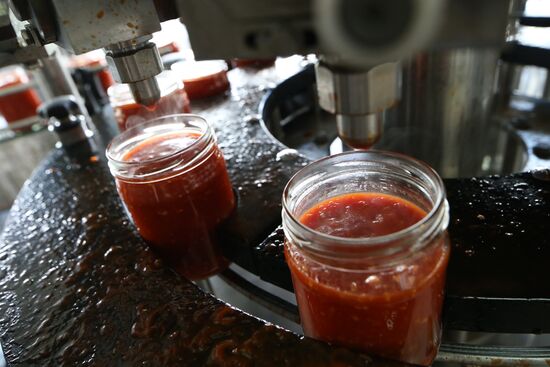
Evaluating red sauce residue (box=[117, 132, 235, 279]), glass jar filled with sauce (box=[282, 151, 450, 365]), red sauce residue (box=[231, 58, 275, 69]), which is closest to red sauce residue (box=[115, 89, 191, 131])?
red sauce residue (box=[117, 132, 235, 279])

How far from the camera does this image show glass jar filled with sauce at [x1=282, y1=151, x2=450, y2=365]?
56cm

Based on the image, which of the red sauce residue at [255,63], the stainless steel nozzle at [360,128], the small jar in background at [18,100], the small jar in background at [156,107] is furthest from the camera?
the small jar in background at [18,100]

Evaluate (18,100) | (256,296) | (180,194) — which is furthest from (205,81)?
(18,100)

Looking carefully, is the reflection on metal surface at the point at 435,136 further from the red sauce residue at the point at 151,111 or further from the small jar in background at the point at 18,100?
the small jar in background at the point at 18,100

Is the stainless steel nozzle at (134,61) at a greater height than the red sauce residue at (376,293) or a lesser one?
greater

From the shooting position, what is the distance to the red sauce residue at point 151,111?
1.29 meters

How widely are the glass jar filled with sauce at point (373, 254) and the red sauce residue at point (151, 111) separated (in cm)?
72

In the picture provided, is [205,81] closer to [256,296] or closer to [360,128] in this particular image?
[256,296]

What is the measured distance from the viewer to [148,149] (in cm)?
97

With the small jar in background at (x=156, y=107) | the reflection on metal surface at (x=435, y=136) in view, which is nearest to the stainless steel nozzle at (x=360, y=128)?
the reflection on metal surface at (x=435, y=136)

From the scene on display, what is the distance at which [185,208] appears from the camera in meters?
0.85

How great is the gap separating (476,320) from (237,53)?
1.86 feet

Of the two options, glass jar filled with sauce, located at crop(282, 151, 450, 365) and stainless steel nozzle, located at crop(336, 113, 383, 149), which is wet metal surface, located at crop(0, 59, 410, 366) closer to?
glass jar filled with sauce, located at crop(282, 151, 450, 365)

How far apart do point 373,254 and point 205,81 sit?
1.17 meters
